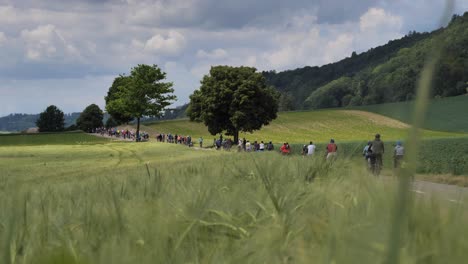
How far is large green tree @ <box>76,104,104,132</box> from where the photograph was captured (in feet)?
500

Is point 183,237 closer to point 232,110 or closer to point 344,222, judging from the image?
point 344,222

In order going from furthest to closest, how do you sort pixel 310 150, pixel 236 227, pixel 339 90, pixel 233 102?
pixel 233 102 < pixel 310 150 < pixel 339 90 < pixel 236 227

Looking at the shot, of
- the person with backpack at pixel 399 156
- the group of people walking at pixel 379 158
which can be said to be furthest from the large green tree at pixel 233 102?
the person with backpack at pixel 399 156

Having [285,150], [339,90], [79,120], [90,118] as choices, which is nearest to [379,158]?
[339,90]

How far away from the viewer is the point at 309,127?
109688mm

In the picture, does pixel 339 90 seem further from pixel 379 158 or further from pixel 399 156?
pixel 399 156

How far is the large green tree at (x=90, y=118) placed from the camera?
152375 mm

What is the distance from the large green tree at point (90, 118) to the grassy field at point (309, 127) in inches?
1346

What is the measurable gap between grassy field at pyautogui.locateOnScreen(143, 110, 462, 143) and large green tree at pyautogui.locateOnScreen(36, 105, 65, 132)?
58347 millimetres

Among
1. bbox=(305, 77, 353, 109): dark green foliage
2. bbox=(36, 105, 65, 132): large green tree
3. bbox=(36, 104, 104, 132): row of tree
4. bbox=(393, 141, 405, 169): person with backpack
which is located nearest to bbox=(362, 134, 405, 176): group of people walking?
bbox=(393, 141, 405, 169): person with backpack

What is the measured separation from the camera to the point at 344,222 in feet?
3.54

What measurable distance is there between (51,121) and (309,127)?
94.6 meters

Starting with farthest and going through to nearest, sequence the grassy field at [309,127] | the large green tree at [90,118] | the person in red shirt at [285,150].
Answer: the large green tree at [90,118]
the grassy field at [309,127]
the person in red shirt at [285,150]

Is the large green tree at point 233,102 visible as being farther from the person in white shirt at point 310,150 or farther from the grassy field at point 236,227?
the grassy field at point 236,227
